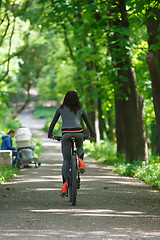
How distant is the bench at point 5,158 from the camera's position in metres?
16.4

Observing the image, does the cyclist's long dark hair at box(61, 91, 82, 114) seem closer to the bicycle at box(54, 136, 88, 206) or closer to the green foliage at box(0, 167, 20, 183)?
the bicycle at box(54, 136, 88, 206)

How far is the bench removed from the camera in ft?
53.7

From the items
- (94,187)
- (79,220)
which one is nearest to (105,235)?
(79,220)

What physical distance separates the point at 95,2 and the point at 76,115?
7797 millimetres

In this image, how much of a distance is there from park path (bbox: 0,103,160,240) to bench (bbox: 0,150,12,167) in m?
3.54

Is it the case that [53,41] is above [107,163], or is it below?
above

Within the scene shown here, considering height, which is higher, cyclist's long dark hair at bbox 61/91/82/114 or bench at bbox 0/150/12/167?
cyclist's long dark hair at bbox 61/91/82/114

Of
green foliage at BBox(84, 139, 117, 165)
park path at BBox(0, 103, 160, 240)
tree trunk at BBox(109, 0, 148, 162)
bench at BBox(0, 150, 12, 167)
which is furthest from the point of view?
green foliage at BBox(84, 139, 117, 165)

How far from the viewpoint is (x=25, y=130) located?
1773 cm

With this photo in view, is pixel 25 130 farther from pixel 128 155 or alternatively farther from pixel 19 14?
pixel 19 14

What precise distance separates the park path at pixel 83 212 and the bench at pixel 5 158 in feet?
11.6

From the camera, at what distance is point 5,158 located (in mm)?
16484

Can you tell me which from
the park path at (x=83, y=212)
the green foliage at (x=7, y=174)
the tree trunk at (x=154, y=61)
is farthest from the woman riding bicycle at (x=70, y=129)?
the green foliage at (x=7, y=174)

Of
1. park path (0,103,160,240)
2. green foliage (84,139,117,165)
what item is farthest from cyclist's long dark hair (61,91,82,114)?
green foliage (84,139,117,165)
